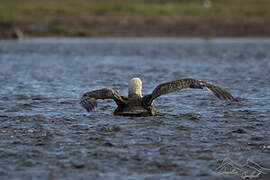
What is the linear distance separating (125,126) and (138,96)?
1233 mm

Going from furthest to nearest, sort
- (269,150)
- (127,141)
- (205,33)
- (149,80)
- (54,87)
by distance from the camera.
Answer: (205,33) < (149,80) < (54,87) < (127,141) < (269,150)

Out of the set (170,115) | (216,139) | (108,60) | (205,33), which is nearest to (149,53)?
(108,60)

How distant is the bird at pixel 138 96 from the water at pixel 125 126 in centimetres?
20

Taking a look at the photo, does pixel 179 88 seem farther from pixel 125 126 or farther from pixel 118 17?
pixel 118 17

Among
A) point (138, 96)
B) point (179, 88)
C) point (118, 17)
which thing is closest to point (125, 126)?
point (138, 96)

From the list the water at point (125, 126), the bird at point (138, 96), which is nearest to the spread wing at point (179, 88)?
the bird at point (138, 96)

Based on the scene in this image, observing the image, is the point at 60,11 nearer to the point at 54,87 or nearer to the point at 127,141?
the point at 54,87

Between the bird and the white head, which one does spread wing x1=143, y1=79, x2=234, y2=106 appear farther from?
the white head

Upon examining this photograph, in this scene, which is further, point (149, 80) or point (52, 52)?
point (52, 52)

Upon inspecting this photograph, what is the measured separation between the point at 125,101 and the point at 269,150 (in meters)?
3.66

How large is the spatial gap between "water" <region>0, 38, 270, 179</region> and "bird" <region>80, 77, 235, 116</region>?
0.20 metres

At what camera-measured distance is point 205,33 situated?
43.8m

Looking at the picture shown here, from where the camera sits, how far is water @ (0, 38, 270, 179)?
8273mm

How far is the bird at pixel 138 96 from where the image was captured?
11.5m
